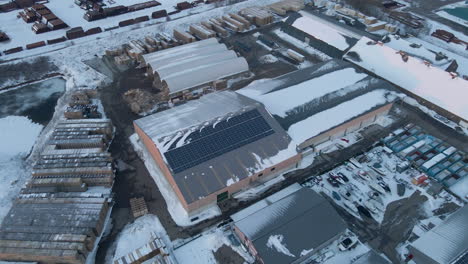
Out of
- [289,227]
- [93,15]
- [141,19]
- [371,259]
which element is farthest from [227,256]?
[93,15]

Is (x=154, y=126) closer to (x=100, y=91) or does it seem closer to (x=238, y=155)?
(x=238, y=155)

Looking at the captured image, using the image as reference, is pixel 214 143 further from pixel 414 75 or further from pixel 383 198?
pixel 414 75

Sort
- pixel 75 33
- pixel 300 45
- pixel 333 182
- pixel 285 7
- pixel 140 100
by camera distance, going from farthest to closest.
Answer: pixel 285 7 → pixel 75 33 → pixel 300 45 → pixel 140 100 → pixel 333 182

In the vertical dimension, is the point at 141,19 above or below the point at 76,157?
above

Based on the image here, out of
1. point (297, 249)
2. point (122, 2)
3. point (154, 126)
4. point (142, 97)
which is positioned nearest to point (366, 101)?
point (297, 249)

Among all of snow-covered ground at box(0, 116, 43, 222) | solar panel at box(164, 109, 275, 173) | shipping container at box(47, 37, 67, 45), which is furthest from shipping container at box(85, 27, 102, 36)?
solar panel at box(164, 109, 275, 173)

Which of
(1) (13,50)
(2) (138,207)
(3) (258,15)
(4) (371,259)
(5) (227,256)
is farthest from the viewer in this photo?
(3) (258,15)

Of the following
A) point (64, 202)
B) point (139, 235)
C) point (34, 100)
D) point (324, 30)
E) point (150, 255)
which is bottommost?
point (139, 235)
